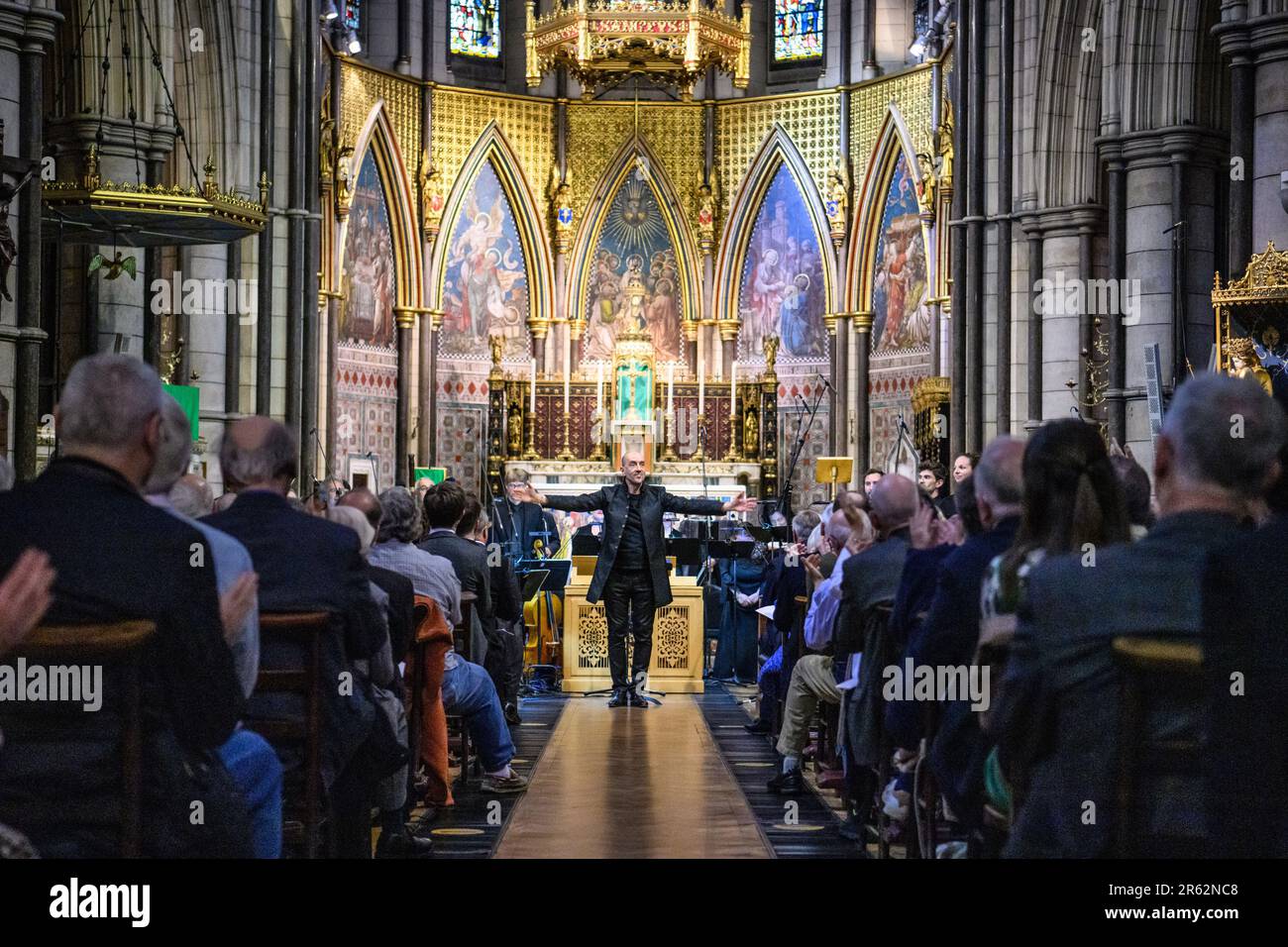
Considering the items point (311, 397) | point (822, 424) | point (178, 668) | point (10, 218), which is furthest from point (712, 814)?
point (822, 424)

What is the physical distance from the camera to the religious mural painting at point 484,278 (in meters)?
25.4

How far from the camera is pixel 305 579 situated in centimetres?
546

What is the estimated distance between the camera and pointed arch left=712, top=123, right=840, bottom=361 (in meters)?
25.4

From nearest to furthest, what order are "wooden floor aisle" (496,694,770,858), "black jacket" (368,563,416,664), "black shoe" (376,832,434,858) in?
"black jacket" (368,563,416,664), "black shoe" (376,832,434,858), "wooden floor aisle" (496,694,770,858)

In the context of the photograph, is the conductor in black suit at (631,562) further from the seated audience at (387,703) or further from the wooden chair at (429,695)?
the seated audience at (387,703)

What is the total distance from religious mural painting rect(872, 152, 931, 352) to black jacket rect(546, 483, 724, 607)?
11.0 meters

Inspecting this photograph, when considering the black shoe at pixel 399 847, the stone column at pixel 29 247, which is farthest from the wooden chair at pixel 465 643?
the stone column at pixel 29 247

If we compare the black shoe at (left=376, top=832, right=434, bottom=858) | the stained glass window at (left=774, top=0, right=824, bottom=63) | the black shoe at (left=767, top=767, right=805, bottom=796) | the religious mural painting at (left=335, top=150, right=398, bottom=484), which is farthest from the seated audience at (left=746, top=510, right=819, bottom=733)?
the stained glass window at (left=774, top=0, right=824, bottom=63)

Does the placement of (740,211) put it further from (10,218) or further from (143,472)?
(143,472)

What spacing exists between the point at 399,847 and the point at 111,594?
11.2 ft

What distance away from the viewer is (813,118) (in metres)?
25.2

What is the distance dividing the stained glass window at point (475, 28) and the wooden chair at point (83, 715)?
2265 cm

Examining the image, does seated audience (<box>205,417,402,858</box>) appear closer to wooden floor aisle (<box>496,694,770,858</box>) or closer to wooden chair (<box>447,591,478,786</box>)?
wooden floor aisle (<box>496,694,770,858</box>)
